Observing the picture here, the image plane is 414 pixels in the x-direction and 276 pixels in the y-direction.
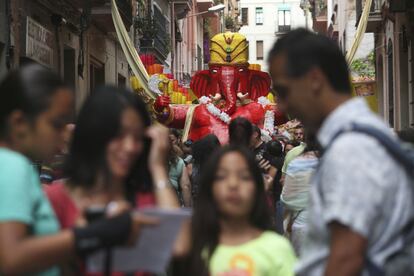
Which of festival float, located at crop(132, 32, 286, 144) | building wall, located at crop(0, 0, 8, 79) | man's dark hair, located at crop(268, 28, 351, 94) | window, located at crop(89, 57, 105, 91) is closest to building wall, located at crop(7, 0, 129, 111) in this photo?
window, located at crop(89, 57, 105, 91)

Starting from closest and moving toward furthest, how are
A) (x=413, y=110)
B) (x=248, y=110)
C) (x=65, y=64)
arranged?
(x=248, y=110)
(x=65, y=64)
(x=413, y=110)

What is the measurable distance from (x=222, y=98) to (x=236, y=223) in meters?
11.6

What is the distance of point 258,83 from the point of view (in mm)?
16891

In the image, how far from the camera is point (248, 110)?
51.8ft

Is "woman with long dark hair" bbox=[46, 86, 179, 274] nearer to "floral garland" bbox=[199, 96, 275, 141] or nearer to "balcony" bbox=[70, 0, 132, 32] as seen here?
"floral garland" bbox=[199, 96, 275, 141]

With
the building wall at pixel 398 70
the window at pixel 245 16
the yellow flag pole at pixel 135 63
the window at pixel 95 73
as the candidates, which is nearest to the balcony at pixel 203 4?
the building wall at pixel 398 70

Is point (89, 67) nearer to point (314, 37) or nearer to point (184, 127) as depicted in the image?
point (184, 127)

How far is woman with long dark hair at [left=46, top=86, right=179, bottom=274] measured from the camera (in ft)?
11.0

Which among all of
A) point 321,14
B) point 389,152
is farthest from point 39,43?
point 321,14

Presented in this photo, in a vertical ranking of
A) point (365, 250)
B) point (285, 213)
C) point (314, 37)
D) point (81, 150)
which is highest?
point (314, 37)

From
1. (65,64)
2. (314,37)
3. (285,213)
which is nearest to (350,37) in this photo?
(65,64)

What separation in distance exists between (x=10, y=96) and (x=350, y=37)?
36.9 metres

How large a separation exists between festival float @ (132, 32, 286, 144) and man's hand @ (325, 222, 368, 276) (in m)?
11.4

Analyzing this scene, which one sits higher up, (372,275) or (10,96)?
(10,96)
